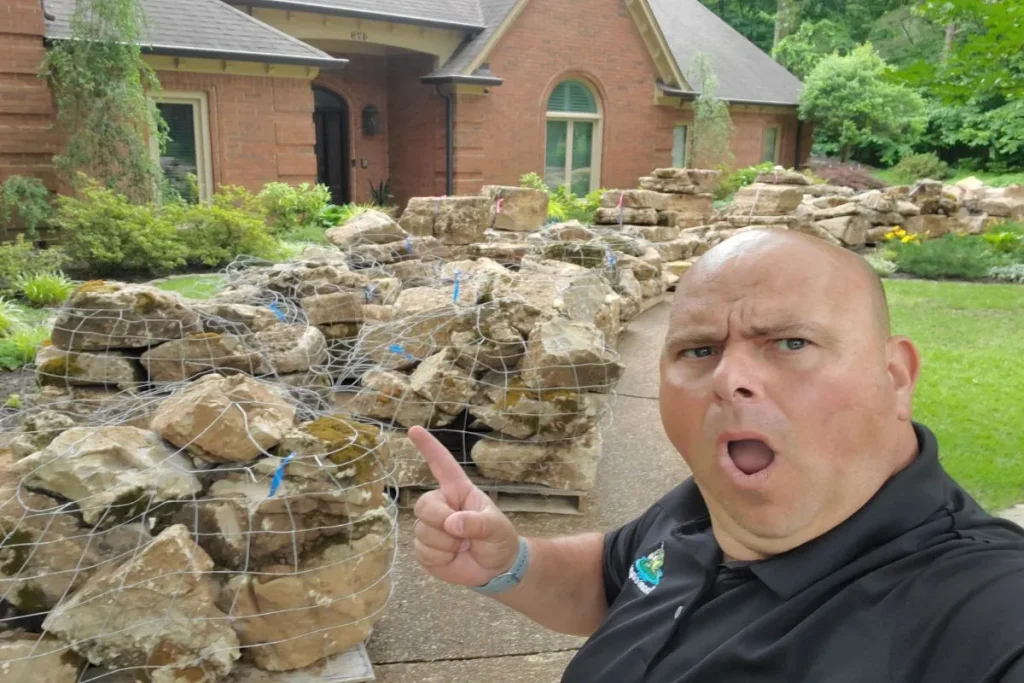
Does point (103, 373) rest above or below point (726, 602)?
below

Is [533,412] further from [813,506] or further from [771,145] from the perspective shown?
[771,145]

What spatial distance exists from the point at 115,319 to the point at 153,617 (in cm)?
234

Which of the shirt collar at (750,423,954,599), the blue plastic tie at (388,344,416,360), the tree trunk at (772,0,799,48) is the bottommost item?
the blue plastic tie at (388,344,416,360)

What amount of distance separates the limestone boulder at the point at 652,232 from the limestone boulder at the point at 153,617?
33.6 feet

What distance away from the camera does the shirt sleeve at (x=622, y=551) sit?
6.64ft

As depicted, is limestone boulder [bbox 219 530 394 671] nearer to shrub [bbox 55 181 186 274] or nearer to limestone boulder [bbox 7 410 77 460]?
limestone boulder [bbox 7 410 77 460]

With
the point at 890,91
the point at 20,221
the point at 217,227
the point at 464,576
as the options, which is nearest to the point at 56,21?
the point at 20,221

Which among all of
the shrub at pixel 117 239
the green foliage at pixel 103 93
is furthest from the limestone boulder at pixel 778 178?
the shrub at pixel 117 239

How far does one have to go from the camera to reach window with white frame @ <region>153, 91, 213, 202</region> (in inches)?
559

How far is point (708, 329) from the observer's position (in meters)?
1.50

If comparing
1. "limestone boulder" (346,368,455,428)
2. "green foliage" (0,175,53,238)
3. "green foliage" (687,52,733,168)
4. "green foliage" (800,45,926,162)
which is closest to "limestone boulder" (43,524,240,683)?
"limestone boulder" (346,368,455,428)

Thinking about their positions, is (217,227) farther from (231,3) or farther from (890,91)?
(890,91)

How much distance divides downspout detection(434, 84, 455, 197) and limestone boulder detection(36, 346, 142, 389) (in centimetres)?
1401

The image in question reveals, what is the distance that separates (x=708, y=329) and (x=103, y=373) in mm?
4098
